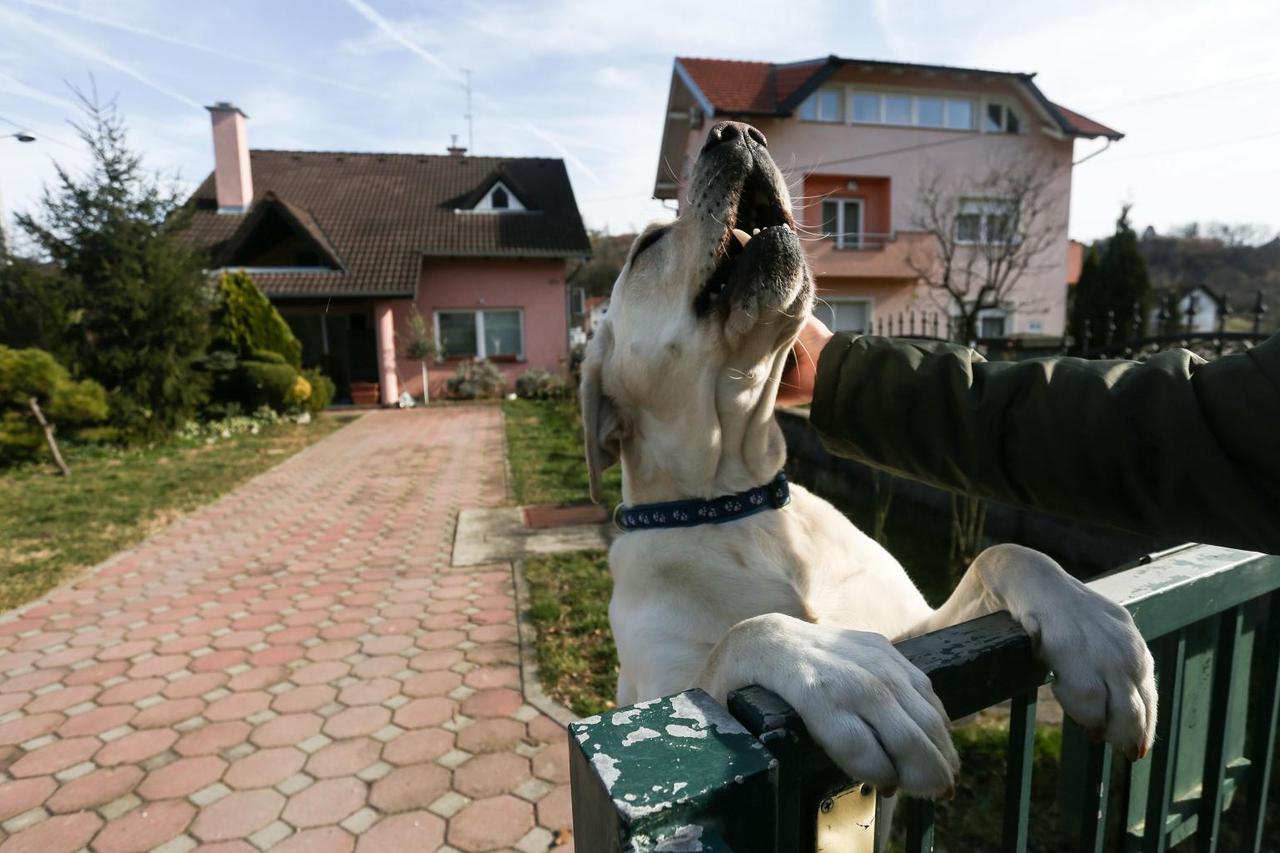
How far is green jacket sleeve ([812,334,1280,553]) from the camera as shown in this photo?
1.31m

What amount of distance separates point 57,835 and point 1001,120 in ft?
89.8

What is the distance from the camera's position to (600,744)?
32.1 inches

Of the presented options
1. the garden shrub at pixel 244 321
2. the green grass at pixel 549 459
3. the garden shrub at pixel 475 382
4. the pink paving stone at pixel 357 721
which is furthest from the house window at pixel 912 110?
the pink paving stone at pixel 357 721

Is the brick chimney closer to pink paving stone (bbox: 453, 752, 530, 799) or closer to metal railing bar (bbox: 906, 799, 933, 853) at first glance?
pink paving stone (bbox: 453, 752, 530, 799)

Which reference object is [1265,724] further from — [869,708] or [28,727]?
[28,727]

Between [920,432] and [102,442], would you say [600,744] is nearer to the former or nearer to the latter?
[920,432]

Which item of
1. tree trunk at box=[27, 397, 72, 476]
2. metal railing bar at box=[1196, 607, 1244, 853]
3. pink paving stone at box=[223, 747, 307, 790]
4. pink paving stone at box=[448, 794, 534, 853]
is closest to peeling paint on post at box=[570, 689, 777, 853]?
metal railing bar at box=[1196, 607, 1244, 853]

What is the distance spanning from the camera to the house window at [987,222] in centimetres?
1977

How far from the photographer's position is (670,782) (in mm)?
753

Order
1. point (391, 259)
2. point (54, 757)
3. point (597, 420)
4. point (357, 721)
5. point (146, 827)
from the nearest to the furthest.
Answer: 1. point (597, 420)
2. point (146, 827)
3. point (54, 757)
4. point (357, 721)
5. point (391, 259)

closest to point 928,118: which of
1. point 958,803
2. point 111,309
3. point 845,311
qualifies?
point 845,311

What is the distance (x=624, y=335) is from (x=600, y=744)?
187cm

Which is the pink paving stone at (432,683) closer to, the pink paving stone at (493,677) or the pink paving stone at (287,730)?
the pink paving stone at (493,677)

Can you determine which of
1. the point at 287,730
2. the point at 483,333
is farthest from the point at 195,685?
the point at 483,333
